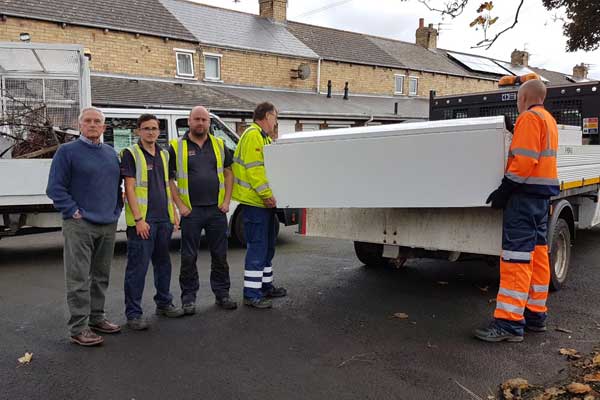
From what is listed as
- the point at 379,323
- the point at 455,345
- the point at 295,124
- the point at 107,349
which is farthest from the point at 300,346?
the point at 295,124

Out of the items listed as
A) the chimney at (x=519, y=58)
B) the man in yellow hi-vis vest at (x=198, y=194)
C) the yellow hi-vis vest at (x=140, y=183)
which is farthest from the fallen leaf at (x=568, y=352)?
the chimney at (x=519, y=58)

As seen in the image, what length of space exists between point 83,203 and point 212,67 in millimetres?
18499

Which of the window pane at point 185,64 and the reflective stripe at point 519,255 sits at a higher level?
the window pane at point 185,64

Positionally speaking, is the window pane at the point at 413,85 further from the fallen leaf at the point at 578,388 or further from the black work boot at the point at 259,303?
the fallen leaf at the point at 578,388

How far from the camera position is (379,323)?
4531mm

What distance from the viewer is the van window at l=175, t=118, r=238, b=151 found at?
7.64 metres

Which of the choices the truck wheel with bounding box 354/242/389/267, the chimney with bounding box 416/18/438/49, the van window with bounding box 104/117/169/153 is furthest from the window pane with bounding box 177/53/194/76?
the chimney with bounding box 416/18/438/49

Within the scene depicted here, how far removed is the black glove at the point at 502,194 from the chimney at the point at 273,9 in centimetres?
2449

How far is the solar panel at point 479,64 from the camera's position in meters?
34.2

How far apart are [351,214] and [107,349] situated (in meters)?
2.46

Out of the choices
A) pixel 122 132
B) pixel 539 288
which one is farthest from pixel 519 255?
pixel 122 132

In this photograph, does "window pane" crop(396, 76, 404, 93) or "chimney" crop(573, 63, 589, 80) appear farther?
"chimney" crop(573, 63, 589, 80)

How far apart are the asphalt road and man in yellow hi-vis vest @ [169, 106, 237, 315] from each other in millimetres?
390

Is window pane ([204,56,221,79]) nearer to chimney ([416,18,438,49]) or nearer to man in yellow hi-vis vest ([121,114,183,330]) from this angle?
man in yellow hi-vis vest ([121,114,183,330])
